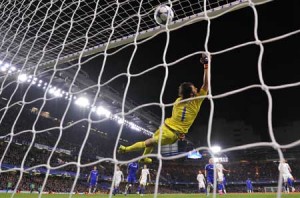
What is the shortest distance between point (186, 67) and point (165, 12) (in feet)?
57.1

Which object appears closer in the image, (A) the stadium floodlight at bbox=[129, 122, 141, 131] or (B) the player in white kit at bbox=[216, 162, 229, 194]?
(B) the player in white kit at bbox=[216, 162, 229, 194]

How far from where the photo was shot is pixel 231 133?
37156mm

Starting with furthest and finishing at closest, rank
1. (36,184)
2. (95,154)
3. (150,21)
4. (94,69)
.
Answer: (95,154)
(36,184)
(94,69)
(150,21)

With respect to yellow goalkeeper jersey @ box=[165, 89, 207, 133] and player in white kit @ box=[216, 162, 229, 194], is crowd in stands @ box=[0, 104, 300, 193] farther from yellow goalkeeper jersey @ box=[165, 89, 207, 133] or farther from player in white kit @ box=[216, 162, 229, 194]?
yellow goalkeeper jersey @ box=[165, 89, 207, 133]

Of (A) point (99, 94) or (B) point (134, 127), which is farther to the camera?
(B) point (134, 127)

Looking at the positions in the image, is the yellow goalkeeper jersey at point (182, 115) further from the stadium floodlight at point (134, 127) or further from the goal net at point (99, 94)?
the stadium floodlight at point (134, 127)

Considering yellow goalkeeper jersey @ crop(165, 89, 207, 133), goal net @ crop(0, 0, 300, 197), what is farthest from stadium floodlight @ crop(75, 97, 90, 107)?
yellow goalkeeper jersey @ crop(165, 89, 207, 133)

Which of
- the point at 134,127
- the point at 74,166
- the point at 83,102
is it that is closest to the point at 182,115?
the point at 74,166

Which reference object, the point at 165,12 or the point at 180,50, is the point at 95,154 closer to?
the point at 180,50

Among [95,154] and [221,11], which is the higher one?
[95,154]

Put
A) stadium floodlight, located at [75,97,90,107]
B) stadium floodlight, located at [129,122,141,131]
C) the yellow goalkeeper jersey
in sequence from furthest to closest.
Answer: stadium floodlight, located at [129,122,141,131]
stadium floodlight, located at [75,97,90,107]
the yellow goalkeeper jersey

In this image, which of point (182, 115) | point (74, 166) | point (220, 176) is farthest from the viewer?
point (74, 166)

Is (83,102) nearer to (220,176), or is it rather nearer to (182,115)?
(220,176)

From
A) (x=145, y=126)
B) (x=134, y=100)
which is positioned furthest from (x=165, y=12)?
(x=145, y=126)
